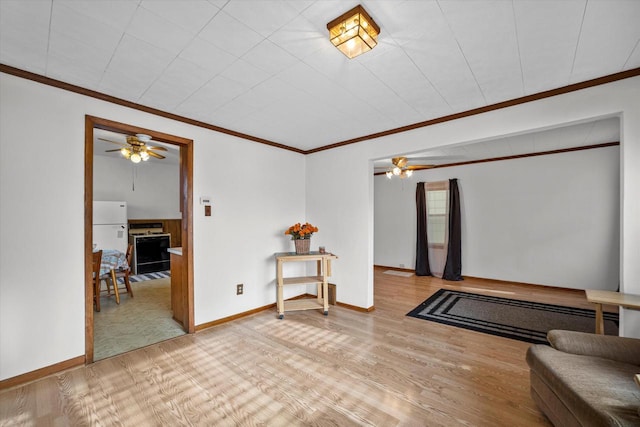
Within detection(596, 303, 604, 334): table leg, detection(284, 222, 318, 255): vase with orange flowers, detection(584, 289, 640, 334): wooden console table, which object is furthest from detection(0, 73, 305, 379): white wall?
detection(596, 303, 604, 334): table leg

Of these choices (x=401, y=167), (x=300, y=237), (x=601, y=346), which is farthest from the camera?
(x=401, y=167)

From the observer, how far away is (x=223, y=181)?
345 centimetres

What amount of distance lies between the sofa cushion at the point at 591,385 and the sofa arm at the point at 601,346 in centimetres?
5

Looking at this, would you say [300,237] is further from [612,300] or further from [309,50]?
[612,300]

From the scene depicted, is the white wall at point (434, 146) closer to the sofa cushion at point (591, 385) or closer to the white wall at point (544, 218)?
the sofa cushion at point (591, 385)

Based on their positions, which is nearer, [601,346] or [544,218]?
[601,346]

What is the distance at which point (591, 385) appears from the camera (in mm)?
1397

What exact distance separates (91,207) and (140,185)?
4777 mm

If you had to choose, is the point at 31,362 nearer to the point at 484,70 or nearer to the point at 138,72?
the point at 138,72

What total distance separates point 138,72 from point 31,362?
8.06ft

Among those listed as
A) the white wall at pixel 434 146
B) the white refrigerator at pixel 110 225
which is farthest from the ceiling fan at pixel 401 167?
the white refrigerator at pixel 110 225

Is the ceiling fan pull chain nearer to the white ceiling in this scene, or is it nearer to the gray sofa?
the white ceiling

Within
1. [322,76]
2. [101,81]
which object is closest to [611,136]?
[322,76]

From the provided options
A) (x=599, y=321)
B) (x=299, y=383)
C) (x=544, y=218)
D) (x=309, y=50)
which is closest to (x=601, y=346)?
(x=599, y=321)
